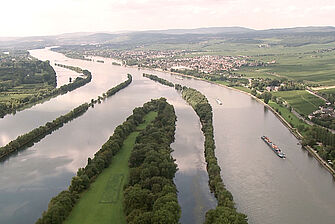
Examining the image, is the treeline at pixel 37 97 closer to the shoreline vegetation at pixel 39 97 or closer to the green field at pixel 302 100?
the shoreline vegetation at pixel 39 97

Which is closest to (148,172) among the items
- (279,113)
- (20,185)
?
(20,185)

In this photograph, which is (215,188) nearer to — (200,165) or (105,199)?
(200,165)

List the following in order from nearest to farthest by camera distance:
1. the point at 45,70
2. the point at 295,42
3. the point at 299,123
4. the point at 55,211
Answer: the point at 55,211 < the point at 299,123 < the point at 45,70 < the point at 295,42

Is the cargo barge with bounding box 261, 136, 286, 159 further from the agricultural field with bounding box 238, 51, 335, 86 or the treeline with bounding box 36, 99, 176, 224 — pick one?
the agricultural field with bounding box 238, 51, 335, 86

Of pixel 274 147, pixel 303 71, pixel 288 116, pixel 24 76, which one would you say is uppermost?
pixel 24 76


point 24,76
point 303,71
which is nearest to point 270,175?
point 303,71

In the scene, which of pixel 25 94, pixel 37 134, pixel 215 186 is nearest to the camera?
pixel 215 186

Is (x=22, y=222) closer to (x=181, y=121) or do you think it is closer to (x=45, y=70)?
(x=181, y=121)
